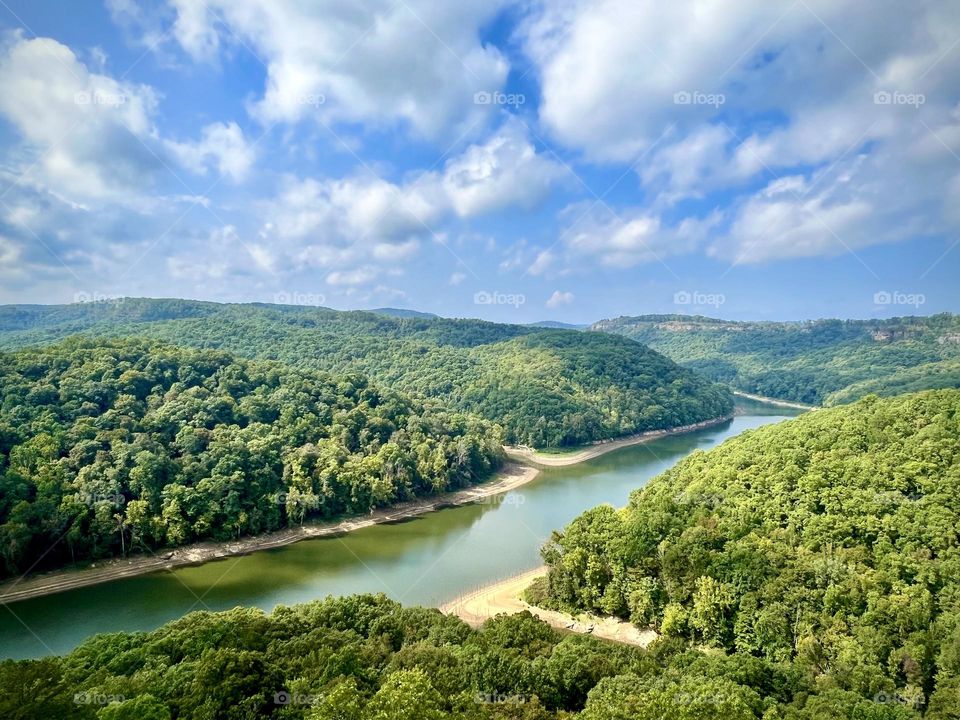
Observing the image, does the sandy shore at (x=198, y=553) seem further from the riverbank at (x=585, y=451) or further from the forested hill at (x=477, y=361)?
the forested hill at (x=477, y=361)

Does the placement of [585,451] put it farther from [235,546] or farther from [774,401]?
[774,401]

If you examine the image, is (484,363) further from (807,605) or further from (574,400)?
(807,605)

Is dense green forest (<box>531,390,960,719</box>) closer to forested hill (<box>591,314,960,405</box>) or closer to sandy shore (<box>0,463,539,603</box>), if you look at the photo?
sandy shore (<box>0,463,539,603</box>)

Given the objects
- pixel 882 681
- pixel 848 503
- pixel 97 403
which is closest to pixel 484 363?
pixel 97 403

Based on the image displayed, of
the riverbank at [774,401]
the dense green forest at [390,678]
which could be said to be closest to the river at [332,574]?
the dense green forest at [390,678]

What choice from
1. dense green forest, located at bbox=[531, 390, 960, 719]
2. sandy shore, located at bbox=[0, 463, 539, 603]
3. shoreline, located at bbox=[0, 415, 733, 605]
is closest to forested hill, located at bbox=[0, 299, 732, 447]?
shoreline, located at bbox=[0, 415, 733, 605]

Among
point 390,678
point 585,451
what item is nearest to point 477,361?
point 585,451
